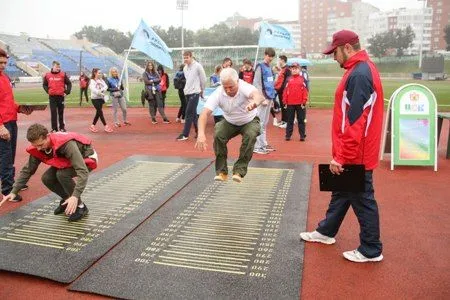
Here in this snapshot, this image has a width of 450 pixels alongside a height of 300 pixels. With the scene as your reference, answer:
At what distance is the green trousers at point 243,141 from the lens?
4.86m

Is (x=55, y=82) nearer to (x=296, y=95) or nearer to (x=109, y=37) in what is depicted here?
(x=296, y=95)

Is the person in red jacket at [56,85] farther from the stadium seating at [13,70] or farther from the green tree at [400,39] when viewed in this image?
the green tree at [400,39]

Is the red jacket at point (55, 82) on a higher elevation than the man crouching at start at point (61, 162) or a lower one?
higher

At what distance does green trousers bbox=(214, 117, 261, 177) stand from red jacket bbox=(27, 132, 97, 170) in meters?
1.55

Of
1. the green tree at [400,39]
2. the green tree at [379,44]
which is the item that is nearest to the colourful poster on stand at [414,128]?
the green tree at [379,44]

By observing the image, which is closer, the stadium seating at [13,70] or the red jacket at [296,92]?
the red jacket at [296,92]

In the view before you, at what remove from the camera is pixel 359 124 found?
310 centimetres

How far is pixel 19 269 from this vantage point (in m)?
3.45

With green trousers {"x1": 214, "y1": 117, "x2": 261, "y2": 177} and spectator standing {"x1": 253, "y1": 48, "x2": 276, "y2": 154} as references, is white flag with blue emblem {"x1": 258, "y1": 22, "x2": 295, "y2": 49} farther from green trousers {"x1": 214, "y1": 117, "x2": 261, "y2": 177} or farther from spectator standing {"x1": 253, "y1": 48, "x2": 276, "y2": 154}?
green trousers {"x1": 214, "y1": 117, "x2": 261, "y2": 177}

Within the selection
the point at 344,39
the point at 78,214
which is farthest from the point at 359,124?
the point at 78,214

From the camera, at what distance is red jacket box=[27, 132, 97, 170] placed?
160 inches

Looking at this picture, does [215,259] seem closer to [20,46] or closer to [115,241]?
[115,241]

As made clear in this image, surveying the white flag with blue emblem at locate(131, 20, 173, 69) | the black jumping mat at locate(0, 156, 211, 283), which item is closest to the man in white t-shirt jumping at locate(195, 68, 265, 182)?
the black jumping mat at locate(0, 156, 211, 283)

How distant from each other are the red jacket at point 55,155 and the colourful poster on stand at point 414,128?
16.3 feet
